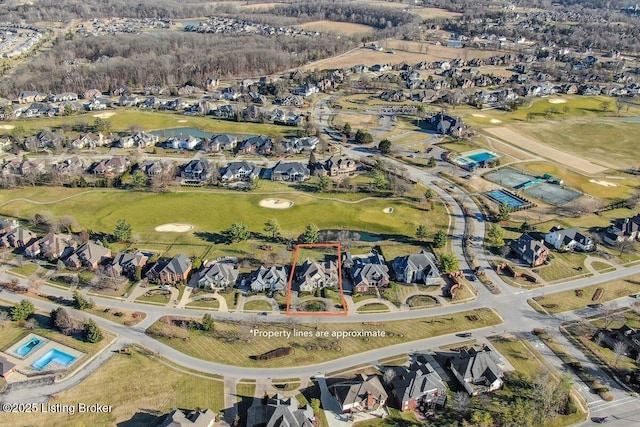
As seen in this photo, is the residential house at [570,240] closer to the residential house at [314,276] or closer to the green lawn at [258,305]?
the residential house at [314,276]

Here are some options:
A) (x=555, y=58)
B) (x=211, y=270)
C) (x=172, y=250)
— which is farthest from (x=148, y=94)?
(x=555, y=58)

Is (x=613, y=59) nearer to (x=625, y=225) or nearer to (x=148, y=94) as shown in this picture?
(x=625, y=225)

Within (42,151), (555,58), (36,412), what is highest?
(555,58)

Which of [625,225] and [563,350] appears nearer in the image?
[563,350]

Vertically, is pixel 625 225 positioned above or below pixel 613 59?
below

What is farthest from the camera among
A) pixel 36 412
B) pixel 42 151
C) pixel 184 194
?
pixel 42 151

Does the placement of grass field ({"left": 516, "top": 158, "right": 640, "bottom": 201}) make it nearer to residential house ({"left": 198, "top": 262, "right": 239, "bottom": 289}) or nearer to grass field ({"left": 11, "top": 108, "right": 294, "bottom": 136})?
grass field ({"left": 11, "top": 108, "right": 294, "bottom": 136})

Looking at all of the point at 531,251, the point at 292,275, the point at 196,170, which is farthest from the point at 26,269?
the point at 531,251

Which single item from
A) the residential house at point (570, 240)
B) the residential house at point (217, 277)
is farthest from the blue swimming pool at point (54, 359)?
the residential house at point (570, 240)

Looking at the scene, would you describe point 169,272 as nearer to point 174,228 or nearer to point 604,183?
point 174,228
